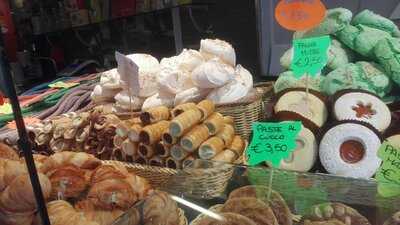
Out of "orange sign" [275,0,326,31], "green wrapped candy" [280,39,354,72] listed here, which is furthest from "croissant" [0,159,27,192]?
"green wrapped candy" [280,39,354,72]

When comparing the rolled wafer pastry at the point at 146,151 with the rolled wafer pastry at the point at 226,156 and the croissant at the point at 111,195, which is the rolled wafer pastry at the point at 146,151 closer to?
the rolled wafer pastry at the point at 226,156

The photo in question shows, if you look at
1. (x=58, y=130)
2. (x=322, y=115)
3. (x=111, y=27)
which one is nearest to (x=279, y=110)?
(x=322, y=115)

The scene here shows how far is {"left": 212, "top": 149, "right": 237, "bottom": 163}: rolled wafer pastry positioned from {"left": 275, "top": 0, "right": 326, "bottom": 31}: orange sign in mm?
541

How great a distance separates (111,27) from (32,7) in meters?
0.84

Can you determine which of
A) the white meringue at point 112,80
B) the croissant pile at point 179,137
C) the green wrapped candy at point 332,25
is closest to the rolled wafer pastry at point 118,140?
the croissant pile at point 179,137

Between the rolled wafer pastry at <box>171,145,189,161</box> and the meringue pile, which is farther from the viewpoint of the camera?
the meringue pile

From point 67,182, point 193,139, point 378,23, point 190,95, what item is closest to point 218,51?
point 190,95

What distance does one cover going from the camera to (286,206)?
102 centimetres

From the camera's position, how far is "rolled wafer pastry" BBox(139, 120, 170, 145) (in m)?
1.60

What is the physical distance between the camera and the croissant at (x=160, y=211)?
3.25 feet

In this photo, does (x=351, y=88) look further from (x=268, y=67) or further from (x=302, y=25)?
(x=268, y=67)

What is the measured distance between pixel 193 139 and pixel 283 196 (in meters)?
0.55

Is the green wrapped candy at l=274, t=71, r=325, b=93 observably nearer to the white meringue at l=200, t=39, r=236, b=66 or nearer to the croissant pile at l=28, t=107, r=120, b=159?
the white meringue at l=200, t=39, r=236, b=66

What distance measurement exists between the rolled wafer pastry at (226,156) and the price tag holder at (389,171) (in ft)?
2.06
